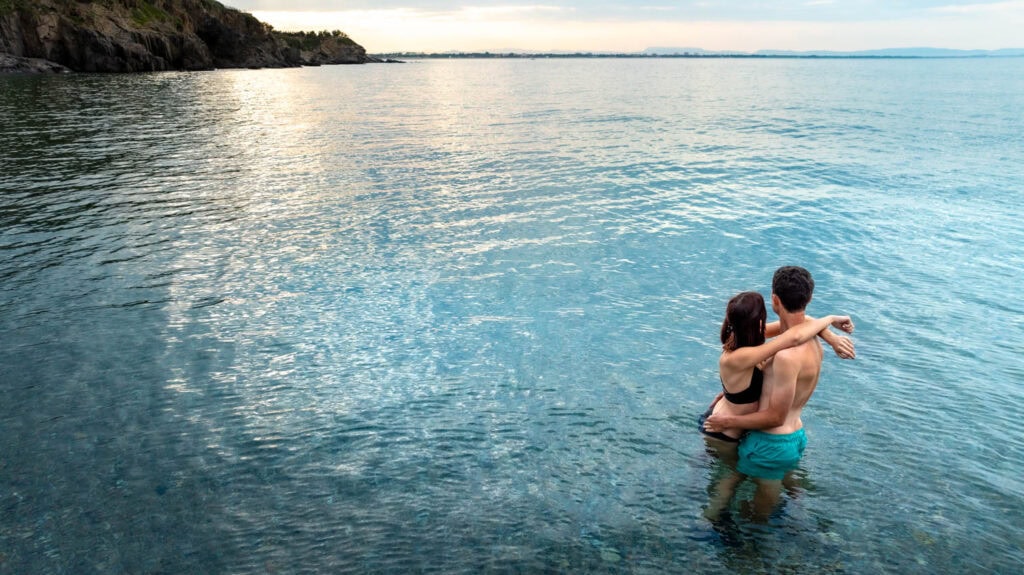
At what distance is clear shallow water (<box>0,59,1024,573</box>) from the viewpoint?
18.9 feet

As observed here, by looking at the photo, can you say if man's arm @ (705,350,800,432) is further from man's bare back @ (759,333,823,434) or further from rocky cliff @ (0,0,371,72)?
rocky cliff @ (0,0,371,72)

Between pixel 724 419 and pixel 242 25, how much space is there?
174104 mm

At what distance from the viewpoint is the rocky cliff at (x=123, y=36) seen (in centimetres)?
8394

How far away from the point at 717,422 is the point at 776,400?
0.71 metres

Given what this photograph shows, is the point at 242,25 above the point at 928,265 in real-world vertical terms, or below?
above

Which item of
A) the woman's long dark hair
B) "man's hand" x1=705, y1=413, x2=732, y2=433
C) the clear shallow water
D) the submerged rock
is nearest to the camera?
the woman's long dark hair

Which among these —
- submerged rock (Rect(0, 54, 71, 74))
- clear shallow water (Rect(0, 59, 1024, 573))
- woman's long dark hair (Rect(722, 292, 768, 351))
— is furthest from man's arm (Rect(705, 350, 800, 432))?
submerged rock (Rect(0, 54, 71, 74))

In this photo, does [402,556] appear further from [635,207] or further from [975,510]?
[635,207]

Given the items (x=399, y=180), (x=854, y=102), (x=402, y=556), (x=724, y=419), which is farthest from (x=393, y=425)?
(x=854, y=102)

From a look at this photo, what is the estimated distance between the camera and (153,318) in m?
10.6

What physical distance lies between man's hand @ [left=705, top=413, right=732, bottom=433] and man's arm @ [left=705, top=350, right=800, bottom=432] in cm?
2

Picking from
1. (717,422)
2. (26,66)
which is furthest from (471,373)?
(26,66)

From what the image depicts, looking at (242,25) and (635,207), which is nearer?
(635,207)

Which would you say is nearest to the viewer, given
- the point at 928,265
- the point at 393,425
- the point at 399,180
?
the point at 393,425
